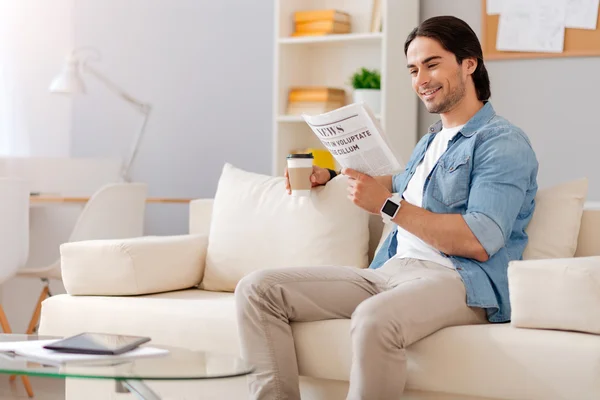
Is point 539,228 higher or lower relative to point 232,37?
lower

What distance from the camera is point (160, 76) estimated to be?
4879mm

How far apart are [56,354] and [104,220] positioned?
2042 millimetres

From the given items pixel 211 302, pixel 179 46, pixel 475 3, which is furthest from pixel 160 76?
pixel 211 302

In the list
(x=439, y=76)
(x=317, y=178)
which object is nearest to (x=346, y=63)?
(x=317, y=178)

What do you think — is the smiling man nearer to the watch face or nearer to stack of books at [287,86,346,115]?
the watch face

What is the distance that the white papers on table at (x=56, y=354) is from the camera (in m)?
1.75

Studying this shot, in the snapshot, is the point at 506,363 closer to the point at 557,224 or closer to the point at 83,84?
the point at 557,224

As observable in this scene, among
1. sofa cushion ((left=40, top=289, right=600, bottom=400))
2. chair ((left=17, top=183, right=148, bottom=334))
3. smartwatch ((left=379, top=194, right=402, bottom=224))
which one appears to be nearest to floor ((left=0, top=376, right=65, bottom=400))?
chair ((left=17, top=183, right=148, bottom=334))

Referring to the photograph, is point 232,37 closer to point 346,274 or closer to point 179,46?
point 179,46

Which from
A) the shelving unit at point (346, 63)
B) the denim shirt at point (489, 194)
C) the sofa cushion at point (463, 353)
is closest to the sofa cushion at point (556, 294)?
the sofa cushion at point (463, 353)

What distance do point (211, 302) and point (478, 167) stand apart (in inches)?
35.2

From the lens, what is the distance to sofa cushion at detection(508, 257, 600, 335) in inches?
80.5

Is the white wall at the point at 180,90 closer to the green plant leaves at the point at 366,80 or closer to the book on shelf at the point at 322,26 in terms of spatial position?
the book on shelf at the point at 322,26

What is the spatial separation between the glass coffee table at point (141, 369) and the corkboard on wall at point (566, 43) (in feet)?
8.13
